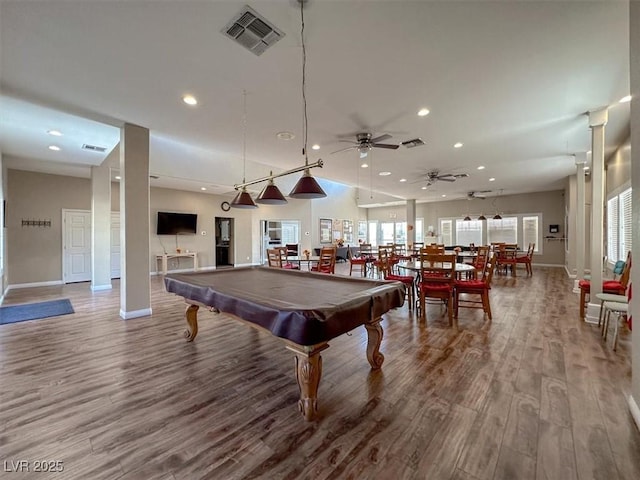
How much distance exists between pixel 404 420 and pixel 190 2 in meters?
3.32

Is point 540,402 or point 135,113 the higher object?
point 135,113

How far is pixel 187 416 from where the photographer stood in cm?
189

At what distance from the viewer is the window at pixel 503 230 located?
11.5 meters

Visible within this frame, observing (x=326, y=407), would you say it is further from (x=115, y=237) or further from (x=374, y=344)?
(x=115, y=237)

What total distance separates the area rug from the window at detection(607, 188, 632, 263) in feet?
31.4

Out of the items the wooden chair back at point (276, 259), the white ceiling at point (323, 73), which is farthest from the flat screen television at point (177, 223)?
the wooden chair back at point (276, 259)

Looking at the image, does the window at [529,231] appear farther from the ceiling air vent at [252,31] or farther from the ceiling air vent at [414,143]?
the ceiling air vent at [252,31]

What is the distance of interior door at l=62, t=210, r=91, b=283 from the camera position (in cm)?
718

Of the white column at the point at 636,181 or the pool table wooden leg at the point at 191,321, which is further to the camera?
the pool table wooden leg at the point at 191,321

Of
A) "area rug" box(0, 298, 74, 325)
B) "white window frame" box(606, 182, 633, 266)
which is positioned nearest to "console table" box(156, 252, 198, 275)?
"area rug" box(0, 298, 74, 325)

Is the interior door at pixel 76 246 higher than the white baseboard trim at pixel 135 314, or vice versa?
the interior door at pixel 76 246

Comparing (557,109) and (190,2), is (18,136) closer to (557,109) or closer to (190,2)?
(190,2)

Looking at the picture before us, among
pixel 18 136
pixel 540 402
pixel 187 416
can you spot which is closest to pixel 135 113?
pixel 18 136

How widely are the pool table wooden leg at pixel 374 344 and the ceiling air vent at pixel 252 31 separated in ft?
8.72
